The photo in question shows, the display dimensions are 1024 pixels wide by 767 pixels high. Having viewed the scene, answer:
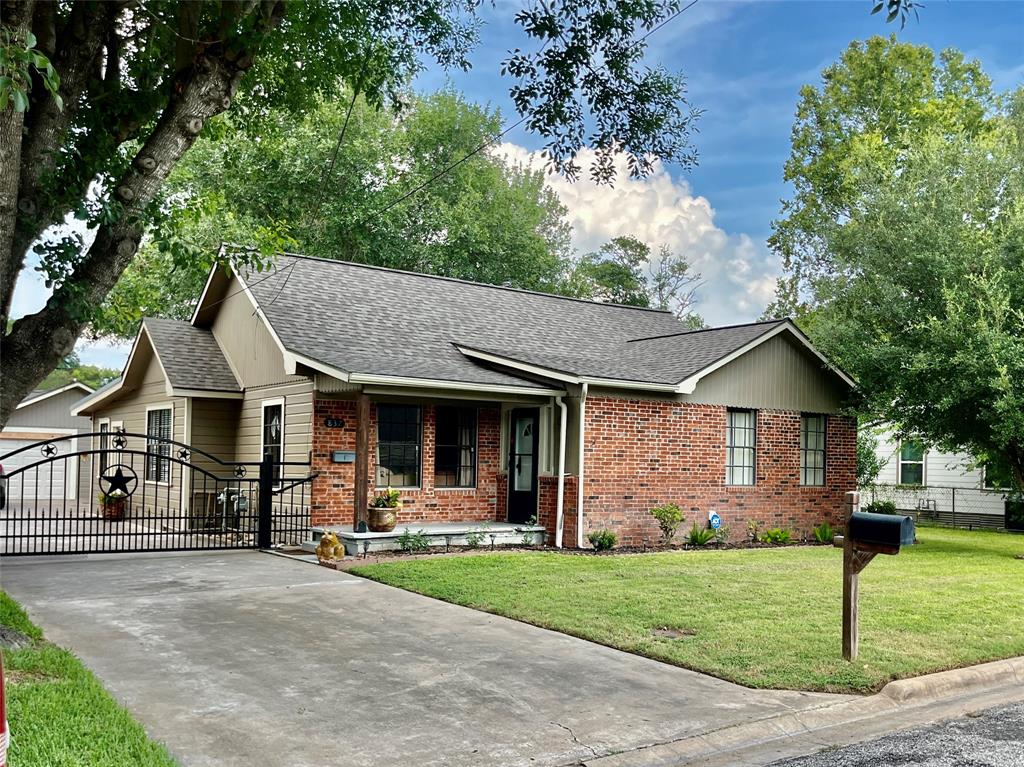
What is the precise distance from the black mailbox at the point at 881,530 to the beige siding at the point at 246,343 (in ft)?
33.2

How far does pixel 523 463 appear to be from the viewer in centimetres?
1595

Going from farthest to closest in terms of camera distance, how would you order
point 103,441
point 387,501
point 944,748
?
point 103,441
point 387,501
point 944,748

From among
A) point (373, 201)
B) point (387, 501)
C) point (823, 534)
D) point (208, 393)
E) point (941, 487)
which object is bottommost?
point (823, 534)

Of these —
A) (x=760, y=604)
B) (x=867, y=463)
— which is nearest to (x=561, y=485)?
(x=760, y=604)

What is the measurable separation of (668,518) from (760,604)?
5735 mm

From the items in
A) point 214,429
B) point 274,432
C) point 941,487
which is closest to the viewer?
point 274,432

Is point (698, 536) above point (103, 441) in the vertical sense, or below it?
below

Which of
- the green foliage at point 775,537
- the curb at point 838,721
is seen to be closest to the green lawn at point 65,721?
the curb at point 838,721

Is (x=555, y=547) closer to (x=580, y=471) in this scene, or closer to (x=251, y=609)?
(x=580, y=471)

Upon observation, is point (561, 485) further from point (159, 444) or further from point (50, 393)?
point (50, 393)

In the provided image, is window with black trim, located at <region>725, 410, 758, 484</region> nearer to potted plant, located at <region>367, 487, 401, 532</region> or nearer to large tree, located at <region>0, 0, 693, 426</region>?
potted plant, located at <region>367, 487, 401, 532</region>

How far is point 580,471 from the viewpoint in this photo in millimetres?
14383

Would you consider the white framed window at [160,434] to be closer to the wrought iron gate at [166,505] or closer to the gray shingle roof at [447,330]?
the wrought iron gate at [166,505]

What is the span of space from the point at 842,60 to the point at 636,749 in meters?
36.2
